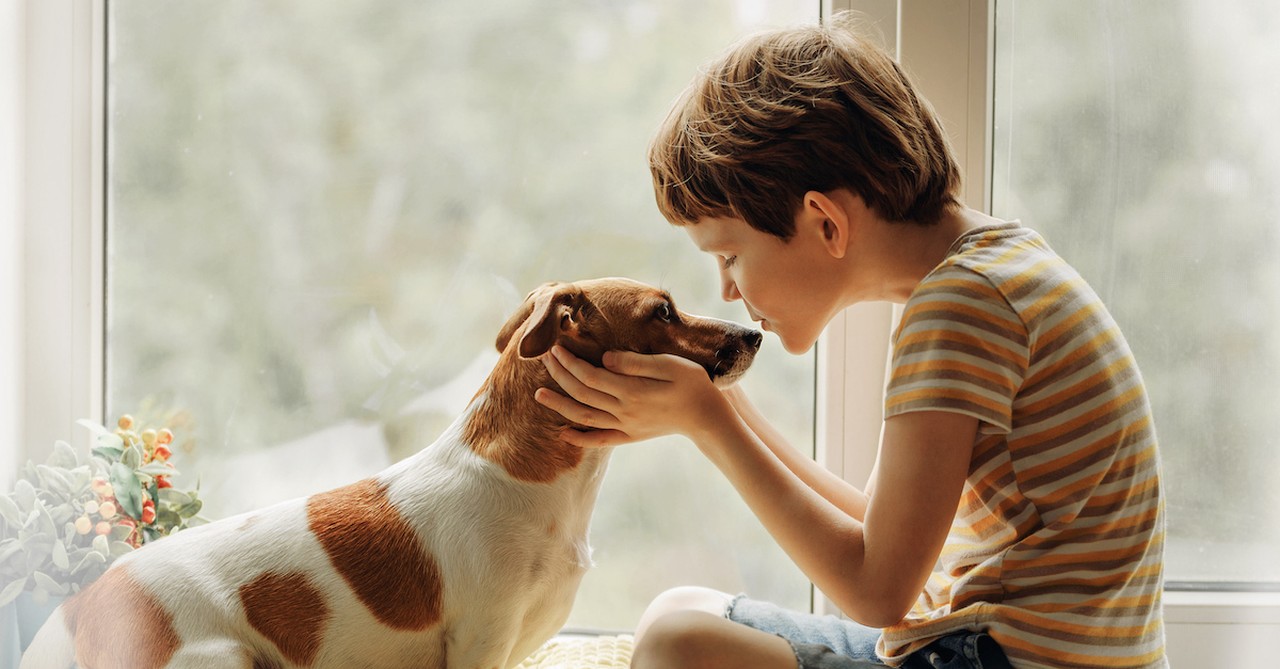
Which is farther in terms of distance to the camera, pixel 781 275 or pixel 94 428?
pixel 94 428

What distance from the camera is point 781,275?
1.02m


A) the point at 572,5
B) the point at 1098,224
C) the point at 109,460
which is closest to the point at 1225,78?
the point at 1098,224

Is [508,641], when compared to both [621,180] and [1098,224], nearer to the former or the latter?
[621,180]

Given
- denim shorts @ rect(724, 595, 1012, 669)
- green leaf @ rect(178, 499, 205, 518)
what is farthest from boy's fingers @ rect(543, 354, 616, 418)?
green leaf @ rect(178, 499, 205, 518)

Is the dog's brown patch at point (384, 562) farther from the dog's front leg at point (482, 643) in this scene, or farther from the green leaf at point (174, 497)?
the green leaf at point (174, 497)

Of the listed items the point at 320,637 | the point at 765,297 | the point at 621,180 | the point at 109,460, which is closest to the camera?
the point at 320,637

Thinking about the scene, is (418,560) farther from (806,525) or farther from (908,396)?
(908,396)

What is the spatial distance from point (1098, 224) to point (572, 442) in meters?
0.88

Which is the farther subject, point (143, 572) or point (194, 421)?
point (194, 421)

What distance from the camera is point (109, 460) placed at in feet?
4.26

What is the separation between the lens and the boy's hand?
38.5 inches

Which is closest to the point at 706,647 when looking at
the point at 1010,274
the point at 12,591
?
the point at 1010,274

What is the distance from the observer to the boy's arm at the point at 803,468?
46.7 inches

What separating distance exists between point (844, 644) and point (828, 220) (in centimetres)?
50
